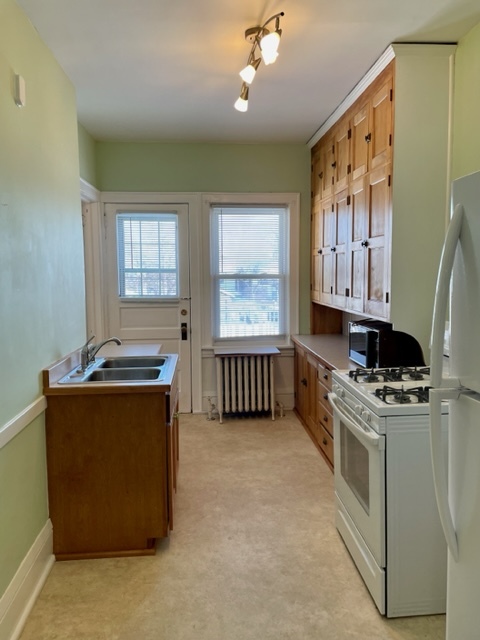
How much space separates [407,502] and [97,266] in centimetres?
348

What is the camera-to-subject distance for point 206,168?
433 cm

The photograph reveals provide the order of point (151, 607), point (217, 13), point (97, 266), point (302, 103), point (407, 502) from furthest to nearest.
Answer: point (97, 266) → point (302, 103) → point (217, 13) → point (151, 607) → point (407, 502)

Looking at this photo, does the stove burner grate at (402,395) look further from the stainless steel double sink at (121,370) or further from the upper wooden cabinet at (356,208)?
the stainless steel double sink at (121,370)

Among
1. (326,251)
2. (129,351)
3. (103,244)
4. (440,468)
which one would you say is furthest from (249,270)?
(440,468)

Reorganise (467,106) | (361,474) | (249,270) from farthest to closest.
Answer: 1. (249,270)
2. (467,106)
3. (361,474)

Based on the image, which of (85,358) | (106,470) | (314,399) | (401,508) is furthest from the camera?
(314,399)

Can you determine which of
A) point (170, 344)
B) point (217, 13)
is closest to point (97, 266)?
point (170, 344)

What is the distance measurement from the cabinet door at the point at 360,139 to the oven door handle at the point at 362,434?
1.66m

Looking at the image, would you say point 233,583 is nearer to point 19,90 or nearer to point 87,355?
point 87,355

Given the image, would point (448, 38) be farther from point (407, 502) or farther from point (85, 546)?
point (85, 546)

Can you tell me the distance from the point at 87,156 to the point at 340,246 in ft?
7.80

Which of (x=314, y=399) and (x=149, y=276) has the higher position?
(x=149, y=276)

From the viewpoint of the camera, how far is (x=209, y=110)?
11.3ft

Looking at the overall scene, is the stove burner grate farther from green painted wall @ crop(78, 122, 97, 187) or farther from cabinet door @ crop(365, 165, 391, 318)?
green painted wall @ crop(78, 122, 97, 187)
